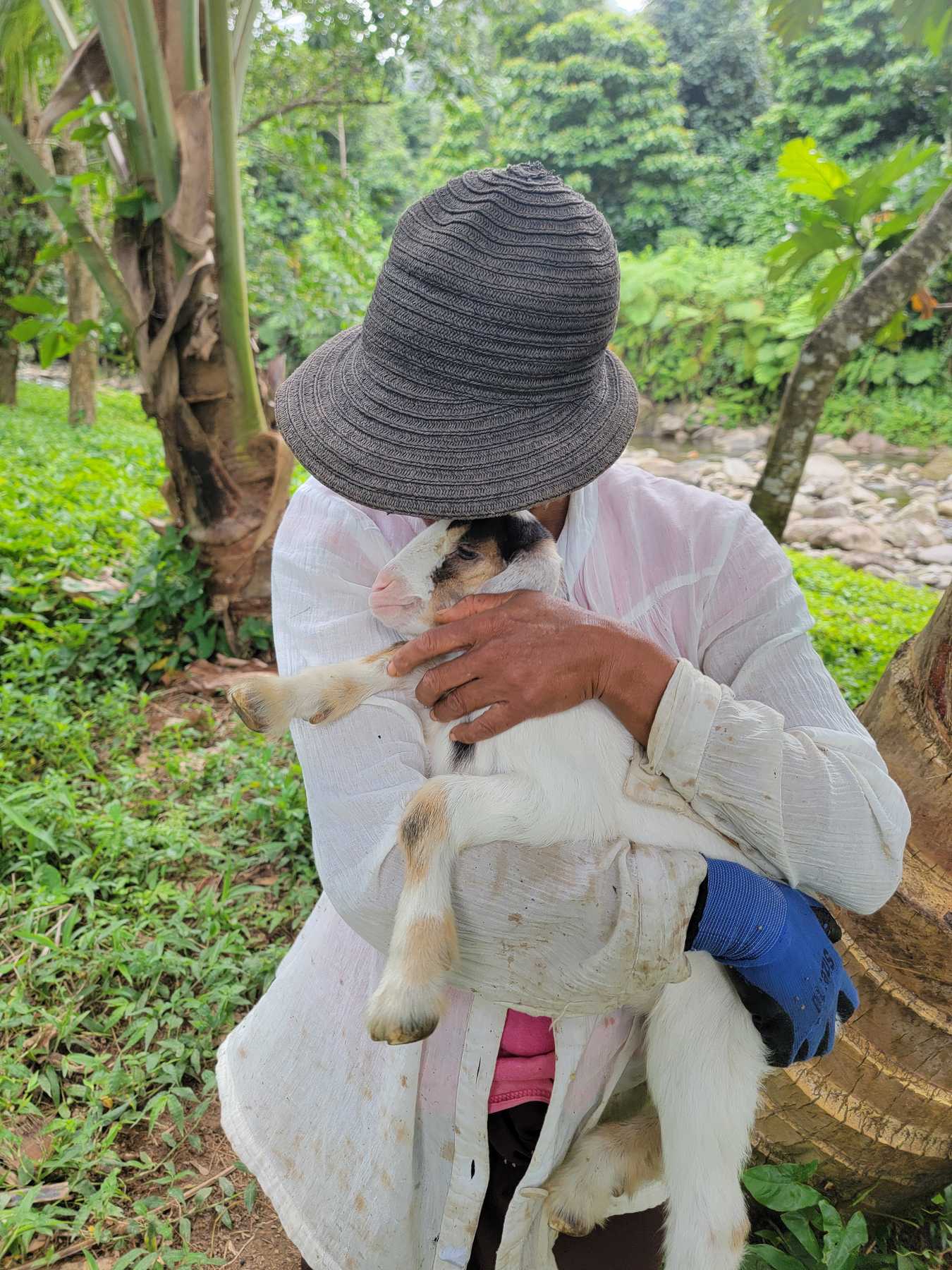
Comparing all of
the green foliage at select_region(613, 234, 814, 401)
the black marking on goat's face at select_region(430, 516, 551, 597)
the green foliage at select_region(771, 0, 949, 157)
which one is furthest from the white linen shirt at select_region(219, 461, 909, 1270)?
A: the green foliage at select_region(771, 0, 949, 157)

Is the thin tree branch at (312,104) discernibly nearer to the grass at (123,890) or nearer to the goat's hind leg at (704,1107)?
the grass at (123,890)

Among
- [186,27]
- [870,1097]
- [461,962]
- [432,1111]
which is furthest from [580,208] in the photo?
[186,27]

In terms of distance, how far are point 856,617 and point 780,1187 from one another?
4.60 meters

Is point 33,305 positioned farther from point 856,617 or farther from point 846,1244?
point 856,617

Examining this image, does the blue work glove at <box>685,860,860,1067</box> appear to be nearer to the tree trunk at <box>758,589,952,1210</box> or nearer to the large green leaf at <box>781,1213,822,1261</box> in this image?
the tree trunk at <box>758,589,952,1210</box>

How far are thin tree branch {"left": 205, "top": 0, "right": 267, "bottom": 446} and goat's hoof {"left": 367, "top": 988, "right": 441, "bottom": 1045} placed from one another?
327cm

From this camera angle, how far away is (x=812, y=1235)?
211 cm

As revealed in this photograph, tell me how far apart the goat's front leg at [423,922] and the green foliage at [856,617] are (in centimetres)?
281

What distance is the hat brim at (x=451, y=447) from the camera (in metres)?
1.39

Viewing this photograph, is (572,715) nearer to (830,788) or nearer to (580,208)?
(830,788)

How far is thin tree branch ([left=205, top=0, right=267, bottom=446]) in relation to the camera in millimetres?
3506

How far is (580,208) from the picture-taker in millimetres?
1446

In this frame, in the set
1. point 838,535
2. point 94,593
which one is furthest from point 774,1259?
point 838,535

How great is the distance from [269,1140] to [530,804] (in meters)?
0.84
